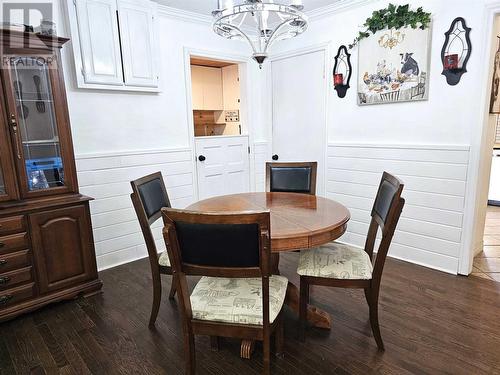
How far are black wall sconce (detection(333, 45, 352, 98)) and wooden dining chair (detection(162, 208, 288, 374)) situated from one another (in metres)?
2.48

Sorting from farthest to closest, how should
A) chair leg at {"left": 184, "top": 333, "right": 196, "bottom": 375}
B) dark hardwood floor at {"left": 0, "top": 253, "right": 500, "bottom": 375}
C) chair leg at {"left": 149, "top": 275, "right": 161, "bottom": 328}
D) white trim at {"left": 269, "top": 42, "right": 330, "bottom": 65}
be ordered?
white trim at {"left": 269, "top": 42, "right": 330, "bottom": 65}
chair leg at {"left": 149, "top": 275, "right": 161, "bottom": 328}
dark hardwood floor at {"left": 0, "top": 253, "right": 500, "bottom": 375}
chair leg at {"left": 184, "top": 333, "right": 196, "bottom": 375}

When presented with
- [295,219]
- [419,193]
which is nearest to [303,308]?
[295,219]

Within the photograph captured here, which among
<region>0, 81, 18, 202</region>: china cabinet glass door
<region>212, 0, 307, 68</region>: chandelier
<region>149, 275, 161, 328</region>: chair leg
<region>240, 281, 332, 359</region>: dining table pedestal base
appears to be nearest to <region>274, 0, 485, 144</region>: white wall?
<region>212, 0, 307, 68</region>: chandelier

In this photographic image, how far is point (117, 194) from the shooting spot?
3.12 metres

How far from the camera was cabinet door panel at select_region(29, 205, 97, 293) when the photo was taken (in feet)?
7.60

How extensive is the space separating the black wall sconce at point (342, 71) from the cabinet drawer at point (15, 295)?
10.5ft

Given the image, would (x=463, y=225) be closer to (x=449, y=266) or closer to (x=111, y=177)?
(x=449, y=266)

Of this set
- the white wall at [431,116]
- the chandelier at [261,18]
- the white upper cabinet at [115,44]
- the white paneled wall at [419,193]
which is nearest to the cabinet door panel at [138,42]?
the white upper cabinet at [115,44]

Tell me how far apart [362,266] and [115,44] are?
8.85 feet

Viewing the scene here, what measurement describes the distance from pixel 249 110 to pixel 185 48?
3.54 ft

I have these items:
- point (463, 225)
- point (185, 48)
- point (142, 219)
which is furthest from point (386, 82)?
point (142, 219)

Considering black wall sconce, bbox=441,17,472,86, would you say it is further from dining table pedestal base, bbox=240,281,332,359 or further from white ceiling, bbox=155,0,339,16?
dining table pedestal base, bbox=240,281,332,359

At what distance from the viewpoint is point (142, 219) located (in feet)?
6.56

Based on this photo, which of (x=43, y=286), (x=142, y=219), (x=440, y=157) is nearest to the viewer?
(x=142, y=219)
